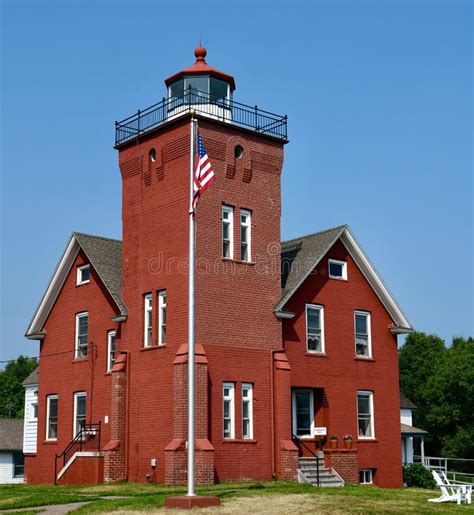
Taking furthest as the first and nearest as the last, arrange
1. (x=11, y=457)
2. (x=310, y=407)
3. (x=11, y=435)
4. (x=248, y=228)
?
(x=11, y=435)
(x=11, y=457)
(x=310, y=407)
(x=248, y=228)

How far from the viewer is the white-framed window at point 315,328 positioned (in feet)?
101

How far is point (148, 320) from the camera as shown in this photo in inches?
1123

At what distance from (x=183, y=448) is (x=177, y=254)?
617 cm

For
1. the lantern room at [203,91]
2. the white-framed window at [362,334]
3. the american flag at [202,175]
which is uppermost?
the lantern room at [203,91]

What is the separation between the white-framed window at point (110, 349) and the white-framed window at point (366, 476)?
397 inches

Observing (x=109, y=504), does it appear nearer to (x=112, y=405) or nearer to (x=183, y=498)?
(x=183, y=498)

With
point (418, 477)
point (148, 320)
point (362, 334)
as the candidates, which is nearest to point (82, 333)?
point (148, 320)

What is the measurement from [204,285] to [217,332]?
1574 mm

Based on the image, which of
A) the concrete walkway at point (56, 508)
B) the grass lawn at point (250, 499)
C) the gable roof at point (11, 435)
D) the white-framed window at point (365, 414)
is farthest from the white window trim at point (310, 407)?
the gable roof at point (11, 435)

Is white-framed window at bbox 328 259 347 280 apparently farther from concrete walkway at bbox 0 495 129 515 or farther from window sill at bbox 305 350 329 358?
concrete walkway at bbox 0 495 129 515

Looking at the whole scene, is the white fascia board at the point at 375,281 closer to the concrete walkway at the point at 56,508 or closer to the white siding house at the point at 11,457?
the concrete walkway at the point at 56,508

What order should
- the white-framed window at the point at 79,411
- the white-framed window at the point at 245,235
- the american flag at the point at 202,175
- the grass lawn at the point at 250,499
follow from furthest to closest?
the white-framed window at the point at 79,411
the white-framed window at the point at 245,235
the american flag at the point at 202,175
the grass lawn at the point at 250,499

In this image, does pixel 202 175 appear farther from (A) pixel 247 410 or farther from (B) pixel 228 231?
(A) pixel 247 410

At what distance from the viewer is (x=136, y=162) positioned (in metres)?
29.7
